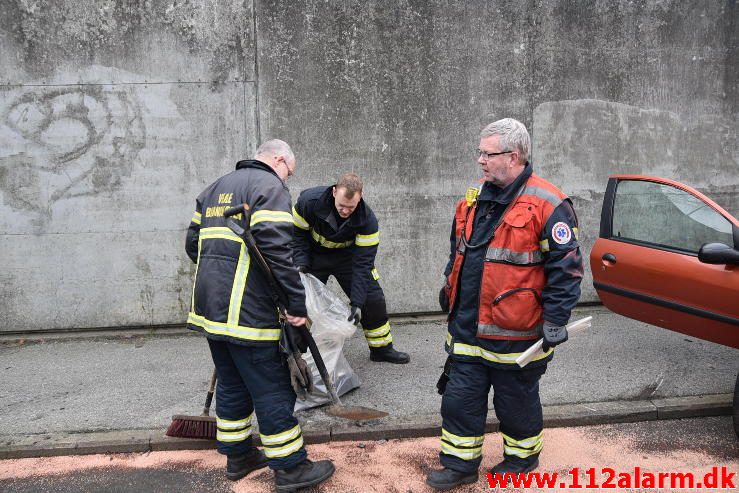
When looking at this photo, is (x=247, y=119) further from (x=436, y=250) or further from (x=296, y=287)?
(x=296, y=287)

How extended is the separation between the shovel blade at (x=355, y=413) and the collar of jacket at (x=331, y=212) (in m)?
1.24

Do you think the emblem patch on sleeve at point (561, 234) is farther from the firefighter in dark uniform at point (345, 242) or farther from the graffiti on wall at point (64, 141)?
the graffiti on wall at point (64, 141)

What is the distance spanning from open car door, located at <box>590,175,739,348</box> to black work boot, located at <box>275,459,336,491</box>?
8.29ft

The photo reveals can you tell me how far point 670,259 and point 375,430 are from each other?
7.45 ft

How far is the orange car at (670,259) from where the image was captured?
13.2 ft

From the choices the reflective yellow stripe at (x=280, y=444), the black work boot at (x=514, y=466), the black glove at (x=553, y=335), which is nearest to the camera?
the black glove at (x=553, y=335)

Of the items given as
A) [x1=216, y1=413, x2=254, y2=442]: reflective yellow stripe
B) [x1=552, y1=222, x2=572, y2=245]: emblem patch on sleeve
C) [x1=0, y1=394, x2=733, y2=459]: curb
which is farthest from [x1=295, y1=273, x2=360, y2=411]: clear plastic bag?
[x1=552, y1=222, x2=572, y2=245]: emblem patch on sleeve

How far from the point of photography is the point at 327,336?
436 cm

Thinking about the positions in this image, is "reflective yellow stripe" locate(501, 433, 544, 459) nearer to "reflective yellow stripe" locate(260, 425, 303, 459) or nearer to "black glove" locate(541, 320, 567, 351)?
"black glove" locate(541, 320, 567, 351)

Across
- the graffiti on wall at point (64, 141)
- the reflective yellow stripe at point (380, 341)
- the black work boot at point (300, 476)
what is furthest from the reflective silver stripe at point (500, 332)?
the graffiti on wall at point (64, 141)

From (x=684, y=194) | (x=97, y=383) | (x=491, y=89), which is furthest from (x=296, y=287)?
(x=491, y=89)

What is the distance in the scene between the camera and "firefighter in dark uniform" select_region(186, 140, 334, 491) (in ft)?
10.5

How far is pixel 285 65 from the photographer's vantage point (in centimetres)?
590

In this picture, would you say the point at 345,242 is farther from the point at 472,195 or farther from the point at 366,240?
the point at 472,195
